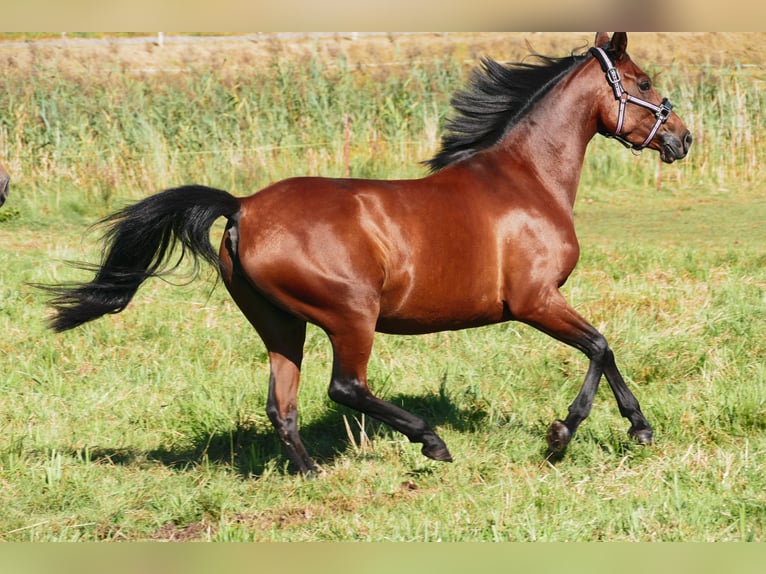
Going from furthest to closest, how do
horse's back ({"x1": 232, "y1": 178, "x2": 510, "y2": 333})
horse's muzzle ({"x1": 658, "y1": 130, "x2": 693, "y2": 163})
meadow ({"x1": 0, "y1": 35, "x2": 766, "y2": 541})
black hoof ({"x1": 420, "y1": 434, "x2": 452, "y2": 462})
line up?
horse's muzzle ({"x1": 658, "y1": 130, "x2": 693, "y2": 163}), black hoof ({"x1": 420, "y1": 434, "x2": 452, "y2": 462}), horse's back ({"x1": 232, "y1": 178, "x2": 510, "y2": 333}), meadow ({"x1": 0, "y1": 35, "x2": 766, "y2": 541})

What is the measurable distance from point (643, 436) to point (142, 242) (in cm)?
294

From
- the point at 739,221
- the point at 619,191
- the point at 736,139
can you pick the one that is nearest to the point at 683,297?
the point at 739,221

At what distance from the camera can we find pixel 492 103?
5758 millimetres

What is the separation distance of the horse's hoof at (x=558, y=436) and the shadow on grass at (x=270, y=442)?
25.0 inches

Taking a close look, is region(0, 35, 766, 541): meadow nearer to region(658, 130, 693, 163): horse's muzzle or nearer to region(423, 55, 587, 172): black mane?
region(658, 130, 693, 163): horse's muzzle

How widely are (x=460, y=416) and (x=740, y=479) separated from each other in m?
1.75

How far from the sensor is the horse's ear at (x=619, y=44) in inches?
218

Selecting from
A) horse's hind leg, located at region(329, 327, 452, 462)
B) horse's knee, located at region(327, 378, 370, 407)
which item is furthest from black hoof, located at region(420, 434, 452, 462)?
horse's knee, located at region(327, 378, 370, 407)

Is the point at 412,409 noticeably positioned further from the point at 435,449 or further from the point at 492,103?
the point at 492,103

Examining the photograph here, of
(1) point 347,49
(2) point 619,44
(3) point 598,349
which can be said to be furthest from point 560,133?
(1) point 347,49

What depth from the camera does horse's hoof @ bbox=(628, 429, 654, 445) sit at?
17.5 ft

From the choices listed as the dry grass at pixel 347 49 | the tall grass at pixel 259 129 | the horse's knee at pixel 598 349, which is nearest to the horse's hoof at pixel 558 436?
the horse's knee at pixel 598 349

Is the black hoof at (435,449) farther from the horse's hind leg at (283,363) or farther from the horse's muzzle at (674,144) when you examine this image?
the horse's muzzle at (674,144)

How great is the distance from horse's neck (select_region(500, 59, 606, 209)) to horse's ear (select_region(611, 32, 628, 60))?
0.61 feet
